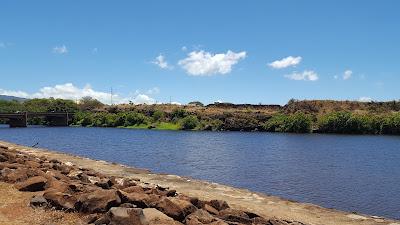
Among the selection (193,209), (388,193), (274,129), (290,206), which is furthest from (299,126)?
(193,209)

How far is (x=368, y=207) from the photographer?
1321 inches

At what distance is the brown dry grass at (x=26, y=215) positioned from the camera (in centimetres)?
1825

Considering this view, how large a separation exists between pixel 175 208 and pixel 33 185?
29.5 feet

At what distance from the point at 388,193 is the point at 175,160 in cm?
3275

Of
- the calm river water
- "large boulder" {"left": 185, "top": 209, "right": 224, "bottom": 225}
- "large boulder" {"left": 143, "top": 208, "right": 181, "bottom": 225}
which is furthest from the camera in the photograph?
the calm river water

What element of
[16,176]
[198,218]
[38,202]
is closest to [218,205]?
[198,218]

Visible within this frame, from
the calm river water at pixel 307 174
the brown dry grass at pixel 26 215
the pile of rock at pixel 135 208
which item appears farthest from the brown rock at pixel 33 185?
the calm river water at pixel 307 174

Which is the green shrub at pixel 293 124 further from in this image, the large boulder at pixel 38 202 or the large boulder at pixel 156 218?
the large boulder at pixel 156 218

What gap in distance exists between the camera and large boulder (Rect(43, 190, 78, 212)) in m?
19.8

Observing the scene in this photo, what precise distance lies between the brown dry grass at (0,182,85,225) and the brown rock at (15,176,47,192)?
138cm

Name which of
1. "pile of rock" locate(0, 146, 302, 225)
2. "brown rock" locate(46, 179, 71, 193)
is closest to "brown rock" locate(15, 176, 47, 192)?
"brown rock" locate(46, 179, 71, 193)

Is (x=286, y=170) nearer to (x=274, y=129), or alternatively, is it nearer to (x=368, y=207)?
(x=368, y=207)

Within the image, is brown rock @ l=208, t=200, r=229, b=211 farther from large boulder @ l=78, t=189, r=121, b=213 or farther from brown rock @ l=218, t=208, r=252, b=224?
large boulder @ l=78, t=189, r=121, b=213

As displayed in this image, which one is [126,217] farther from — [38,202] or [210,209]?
[38,202]
